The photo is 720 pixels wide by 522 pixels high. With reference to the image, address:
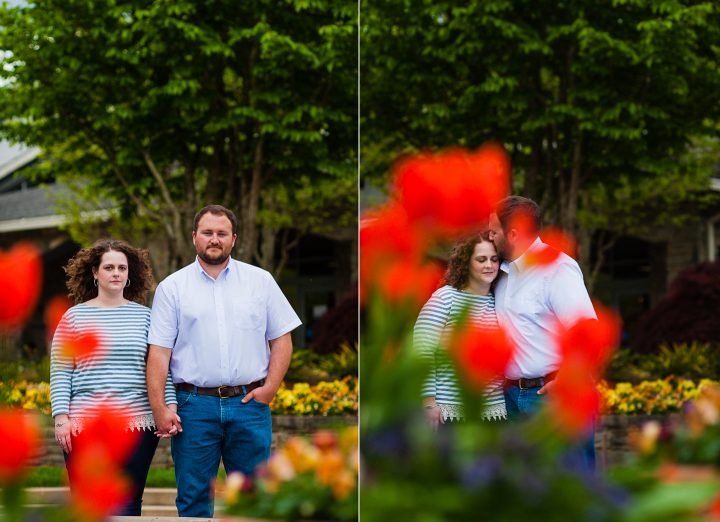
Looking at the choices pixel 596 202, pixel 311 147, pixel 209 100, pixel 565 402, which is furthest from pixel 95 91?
pixel 565 402

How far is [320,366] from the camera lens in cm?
339

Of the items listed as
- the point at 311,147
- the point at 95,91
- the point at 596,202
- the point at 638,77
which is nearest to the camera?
the point at 638,77

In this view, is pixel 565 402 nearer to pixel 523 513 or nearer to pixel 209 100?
pixel 523 513

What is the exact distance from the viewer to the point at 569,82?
8.42 ft

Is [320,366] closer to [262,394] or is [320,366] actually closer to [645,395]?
[262,394]

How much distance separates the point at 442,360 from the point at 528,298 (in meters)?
0.50

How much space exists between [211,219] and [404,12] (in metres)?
0.85

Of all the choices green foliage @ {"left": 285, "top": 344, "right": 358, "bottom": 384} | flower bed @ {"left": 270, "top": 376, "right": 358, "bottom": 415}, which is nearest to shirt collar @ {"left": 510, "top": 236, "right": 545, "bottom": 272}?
green foliage @ {"left": 285, "top": 344, "right": 358, "bottom": 384}

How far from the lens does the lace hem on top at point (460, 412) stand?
702mm

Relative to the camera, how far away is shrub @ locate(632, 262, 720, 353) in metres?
5.54

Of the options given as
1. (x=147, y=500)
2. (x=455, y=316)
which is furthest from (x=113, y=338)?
(x=455, y=316)

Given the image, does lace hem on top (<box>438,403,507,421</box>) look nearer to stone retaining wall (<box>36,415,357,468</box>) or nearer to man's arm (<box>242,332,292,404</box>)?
stone retaining wall (<box>36,415,357,468</box>)

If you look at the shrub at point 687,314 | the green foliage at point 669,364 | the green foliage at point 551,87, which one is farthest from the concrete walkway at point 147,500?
the shrub at point 687,314

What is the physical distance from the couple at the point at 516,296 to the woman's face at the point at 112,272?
1383 mm
